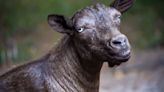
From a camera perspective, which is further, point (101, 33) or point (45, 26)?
point (45, 26)

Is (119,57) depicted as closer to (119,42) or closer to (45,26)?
(119,42)

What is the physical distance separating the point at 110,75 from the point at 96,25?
7.30 meters

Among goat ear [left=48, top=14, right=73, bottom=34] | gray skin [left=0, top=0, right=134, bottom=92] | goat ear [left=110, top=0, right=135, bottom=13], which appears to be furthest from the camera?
goat ear [left=110, top=0, right=135, bottom=13]

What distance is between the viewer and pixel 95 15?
8.19 metres

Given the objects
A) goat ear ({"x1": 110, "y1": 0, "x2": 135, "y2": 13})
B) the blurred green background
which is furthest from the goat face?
the blurred green background

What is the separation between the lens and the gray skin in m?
8.12

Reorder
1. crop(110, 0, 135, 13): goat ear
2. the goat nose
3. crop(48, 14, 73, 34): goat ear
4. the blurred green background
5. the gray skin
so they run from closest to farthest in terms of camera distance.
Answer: the goat nose, the gray skin, crop(48, 14, 73, 34): goat ear, crop(110, 0, 135, 13): goat ear, the blurred green background

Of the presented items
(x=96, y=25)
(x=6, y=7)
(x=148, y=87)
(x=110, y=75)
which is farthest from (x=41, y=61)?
(x=6, y=7)

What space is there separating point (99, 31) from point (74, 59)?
0.67 meters

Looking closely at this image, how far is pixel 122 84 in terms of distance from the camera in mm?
14383

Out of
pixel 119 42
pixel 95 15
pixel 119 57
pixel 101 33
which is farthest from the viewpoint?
pixel 95 15

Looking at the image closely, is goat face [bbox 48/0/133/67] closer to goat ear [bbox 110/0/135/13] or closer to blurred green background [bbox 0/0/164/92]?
goat ear [bbox 110/0/135/13]

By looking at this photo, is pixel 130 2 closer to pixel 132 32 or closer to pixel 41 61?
pixel 41 61

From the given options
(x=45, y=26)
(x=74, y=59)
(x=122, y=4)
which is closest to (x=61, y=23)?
(x=74, y=59)
